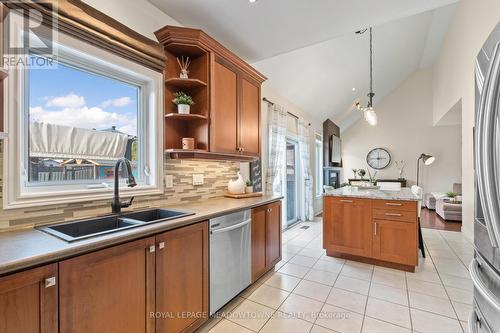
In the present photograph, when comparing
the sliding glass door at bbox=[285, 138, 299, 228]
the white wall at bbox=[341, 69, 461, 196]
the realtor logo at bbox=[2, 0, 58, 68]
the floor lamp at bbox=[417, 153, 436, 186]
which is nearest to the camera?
the realtor logo at bbox=[2, 0, 58, 68]

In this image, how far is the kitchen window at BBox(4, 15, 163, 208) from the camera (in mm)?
1340

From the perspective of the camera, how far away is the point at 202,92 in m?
2.21

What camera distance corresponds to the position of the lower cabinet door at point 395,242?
2729 millimetres

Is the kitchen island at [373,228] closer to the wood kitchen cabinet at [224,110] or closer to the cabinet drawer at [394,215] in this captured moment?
the cabinet drawer at [394,215]

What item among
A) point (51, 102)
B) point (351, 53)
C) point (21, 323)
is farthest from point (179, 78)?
point (351, 53)

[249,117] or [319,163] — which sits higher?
[249,117]

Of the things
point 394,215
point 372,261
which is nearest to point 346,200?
point 394,215

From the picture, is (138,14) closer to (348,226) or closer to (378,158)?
(348,226)

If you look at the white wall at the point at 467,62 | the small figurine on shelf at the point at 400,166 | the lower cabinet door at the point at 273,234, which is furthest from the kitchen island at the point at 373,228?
the small figurine on shelf at the point at 400,166

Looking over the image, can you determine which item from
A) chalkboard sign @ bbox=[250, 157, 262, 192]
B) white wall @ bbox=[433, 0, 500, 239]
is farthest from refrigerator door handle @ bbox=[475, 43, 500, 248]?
white wall @ bbox=[433, 0, 500, 239]

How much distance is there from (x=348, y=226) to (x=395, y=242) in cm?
54

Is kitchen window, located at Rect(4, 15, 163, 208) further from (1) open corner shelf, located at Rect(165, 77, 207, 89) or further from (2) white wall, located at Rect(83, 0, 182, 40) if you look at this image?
(2) white wall, located at Rect(83, 0, 182, 40)

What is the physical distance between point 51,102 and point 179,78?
939 mm

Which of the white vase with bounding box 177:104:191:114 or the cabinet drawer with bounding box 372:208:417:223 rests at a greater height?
the white vase with bounding box 177:104:191:114
